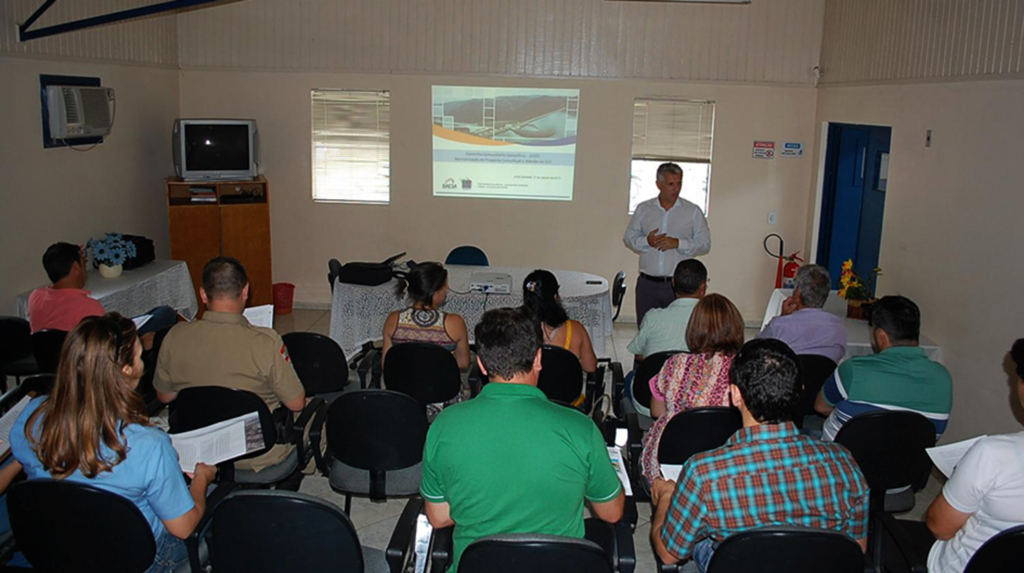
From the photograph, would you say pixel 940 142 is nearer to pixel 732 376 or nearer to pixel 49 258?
pixel 732 376

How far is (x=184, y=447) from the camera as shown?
2938 millimetres

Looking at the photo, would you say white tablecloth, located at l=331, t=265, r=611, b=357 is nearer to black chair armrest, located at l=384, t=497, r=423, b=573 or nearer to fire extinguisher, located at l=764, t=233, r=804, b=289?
fire extinguisher, located at l=764, t=233, r=804, b=289

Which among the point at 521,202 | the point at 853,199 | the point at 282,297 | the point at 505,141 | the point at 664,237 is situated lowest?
the point at 282,297

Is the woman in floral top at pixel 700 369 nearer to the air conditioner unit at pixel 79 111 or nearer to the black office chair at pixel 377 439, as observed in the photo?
the black office chair at pixel 377 439

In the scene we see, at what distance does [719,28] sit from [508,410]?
650cm

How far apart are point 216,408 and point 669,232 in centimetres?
405

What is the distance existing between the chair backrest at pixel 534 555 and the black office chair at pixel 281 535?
422 mm

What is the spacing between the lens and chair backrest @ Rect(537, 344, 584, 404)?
4.14 meters

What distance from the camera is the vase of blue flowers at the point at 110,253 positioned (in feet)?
20.7

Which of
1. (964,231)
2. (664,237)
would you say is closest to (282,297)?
(664,237)

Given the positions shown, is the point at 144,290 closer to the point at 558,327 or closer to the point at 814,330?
the point at 558,327

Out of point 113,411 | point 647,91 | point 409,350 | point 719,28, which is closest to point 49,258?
point 409,350

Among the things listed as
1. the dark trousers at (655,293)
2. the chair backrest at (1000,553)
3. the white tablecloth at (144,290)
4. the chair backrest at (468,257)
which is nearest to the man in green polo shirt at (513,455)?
the chair backrest at (1000,553)

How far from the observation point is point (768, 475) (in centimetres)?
226
